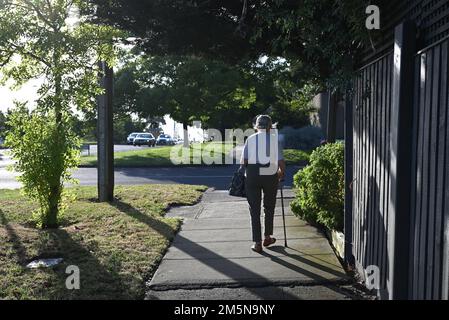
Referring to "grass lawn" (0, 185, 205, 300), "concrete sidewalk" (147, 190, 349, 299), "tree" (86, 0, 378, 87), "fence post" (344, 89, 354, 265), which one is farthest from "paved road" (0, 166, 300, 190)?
"fence post" (344, 89, 354, 265)

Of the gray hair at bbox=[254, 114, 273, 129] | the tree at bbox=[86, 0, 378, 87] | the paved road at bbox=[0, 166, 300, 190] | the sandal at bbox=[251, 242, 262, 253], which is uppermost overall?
the tree at bbox=[86, 0, 378, 87]

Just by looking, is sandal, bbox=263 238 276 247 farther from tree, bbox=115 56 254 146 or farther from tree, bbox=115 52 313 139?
tree, bbox=115 56 254 146

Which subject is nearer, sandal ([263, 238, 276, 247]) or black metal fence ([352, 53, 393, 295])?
black metal fence ([352, 53, 393, 295])

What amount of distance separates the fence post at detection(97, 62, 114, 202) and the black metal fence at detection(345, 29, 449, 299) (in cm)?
699

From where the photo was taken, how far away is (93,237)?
7.28m

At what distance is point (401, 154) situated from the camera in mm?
3670

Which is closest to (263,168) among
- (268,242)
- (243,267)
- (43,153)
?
(268,242)

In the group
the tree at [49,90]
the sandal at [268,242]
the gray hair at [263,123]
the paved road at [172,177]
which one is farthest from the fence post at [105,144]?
the sandal at [268,242]

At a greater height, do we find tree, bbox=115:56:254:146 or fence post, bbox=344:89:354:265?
tree, bbox=115:56:254:146

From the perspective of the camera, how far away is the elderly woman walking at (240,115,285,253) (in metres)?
6.55

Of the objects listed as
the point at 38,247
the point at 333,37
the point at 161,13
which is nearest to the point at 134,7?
the point at 161,13

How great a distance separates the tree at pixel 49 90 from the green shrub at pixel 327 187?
12.0 ft

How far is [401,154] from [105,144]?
8.25 meters

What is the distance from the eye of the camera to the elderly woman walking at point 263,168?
6547 millimetres
